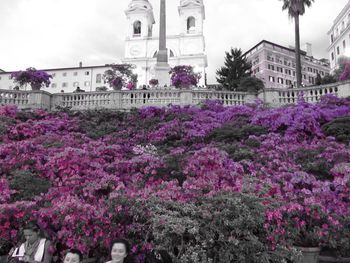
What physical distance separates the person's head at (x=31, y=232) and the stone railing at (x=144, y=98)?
11.9 m

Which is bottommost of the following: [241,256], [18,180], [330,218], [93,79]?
[241,256]

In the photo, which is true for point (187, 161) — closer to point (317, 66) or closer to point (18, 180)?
point (18, 180)

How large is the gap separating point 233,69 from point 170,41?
32.3 metres

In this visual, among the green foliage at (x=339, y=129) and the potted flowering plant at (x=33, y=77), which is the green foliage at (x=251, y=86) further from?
the potted flowering plant at (x=33, y=77)

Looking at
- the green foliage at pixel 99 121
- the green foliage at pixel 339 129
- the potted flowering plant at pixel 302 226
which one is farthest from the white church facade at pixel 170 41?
the potted flowering plant at pixel 302 226

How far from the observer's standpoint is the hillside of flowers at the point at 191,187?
196 inches

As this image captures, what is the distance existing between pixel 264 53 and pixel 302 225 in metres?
85.0

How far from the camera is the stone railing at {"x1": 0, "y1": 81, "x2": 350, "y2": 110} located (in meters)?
16.9

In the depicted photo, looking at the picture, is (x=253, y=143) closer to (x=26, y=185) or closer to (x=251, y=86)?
(x=26, y=185)

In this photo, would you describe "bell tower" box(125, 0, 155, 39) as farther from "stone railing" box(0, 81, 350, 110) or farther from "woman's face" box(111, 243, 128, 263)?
"woman's face" box(111, 243, 128, 263)

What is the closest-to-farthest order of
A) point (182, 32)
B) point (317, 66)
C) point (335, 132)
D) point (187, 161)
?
1. point (187, 161)
2. point (335, 132)
3. point (182, 32)
4. point (317, 66)

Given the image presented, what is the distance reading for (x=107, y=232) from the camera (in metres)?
5.24

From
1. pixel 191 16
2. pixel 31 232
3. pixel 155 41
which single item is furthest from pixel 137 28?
pixel 31 232

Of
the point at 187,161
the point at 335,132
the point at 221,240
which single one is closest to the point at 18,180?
the point at 187,161
